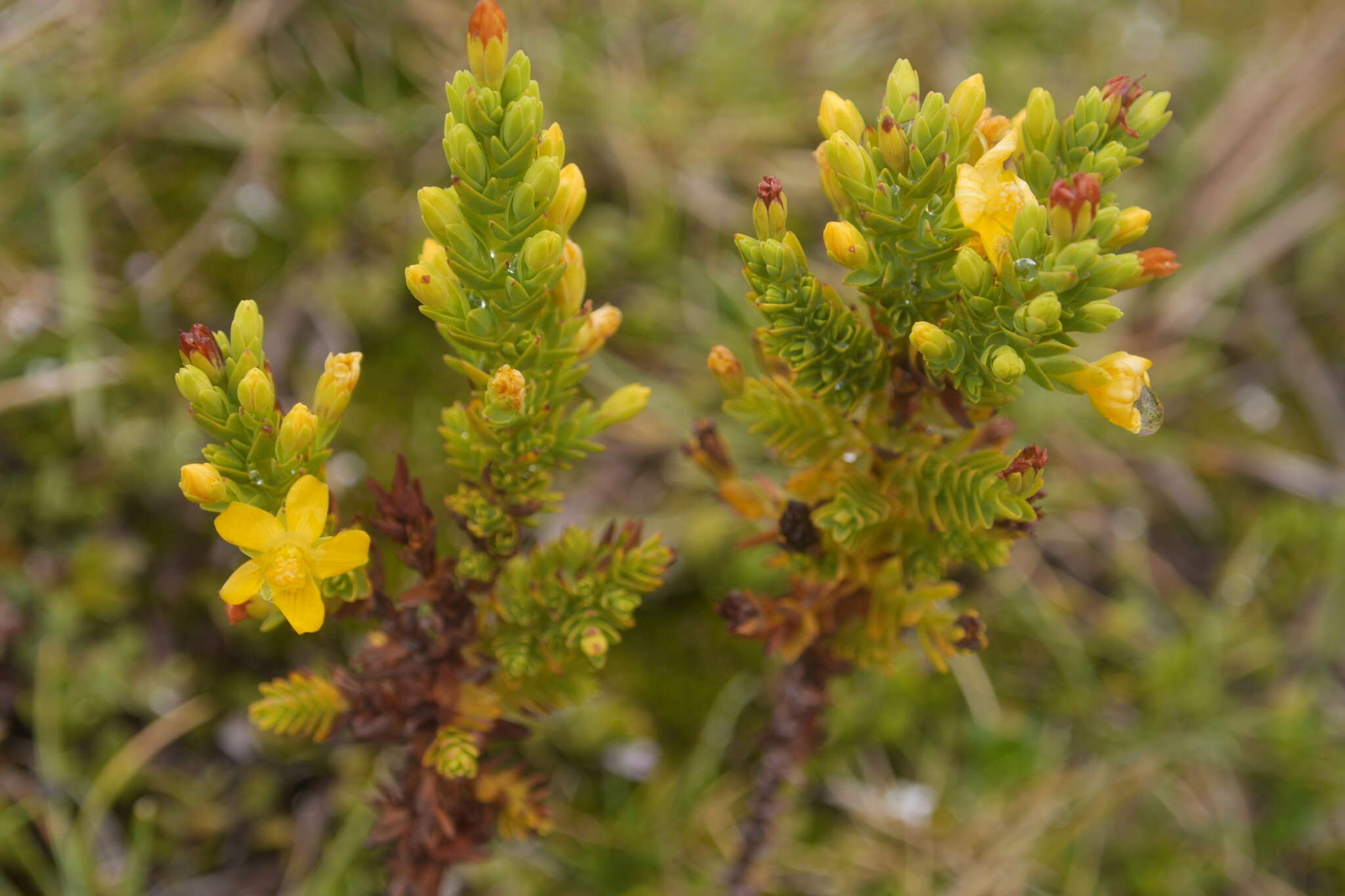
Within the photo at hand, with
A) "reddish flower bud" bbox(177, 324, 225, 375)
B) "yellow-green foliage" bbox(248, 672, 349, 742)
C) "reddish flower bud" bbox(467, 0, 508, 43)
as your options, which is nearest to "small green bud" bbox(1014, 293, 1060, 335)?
"reddish flower bud" bbox(467, 0, 508, 43)

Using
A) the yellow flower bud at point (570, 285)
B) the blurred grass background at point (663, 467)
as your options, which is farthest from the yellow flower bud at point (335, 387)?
the blurred grass background at point (663, 467)

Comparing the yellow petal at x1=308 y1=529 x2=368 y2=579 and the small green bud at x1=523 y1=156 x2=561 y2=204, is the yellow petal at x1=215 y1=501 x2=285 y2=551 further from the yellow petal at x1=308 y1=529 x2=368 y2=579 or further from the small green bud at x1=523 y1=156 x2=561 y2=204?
the small green bud at x1=523 y1=156 x2=561 y2=204

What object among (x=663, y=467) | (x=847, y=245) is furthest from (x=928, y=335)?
(x=663, y=467)

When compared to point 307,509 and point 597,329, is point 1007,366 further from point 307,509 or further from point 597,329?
point 307,509

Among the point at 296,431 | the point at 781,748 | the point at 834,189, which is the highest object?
the point at 834,189

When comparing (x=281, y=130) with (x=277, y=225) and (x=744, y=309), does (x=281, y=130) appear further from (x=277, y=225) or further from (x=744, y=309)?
(x=744, y=309)

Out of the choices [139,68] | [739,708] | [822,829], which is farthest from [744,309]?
[139,68]
